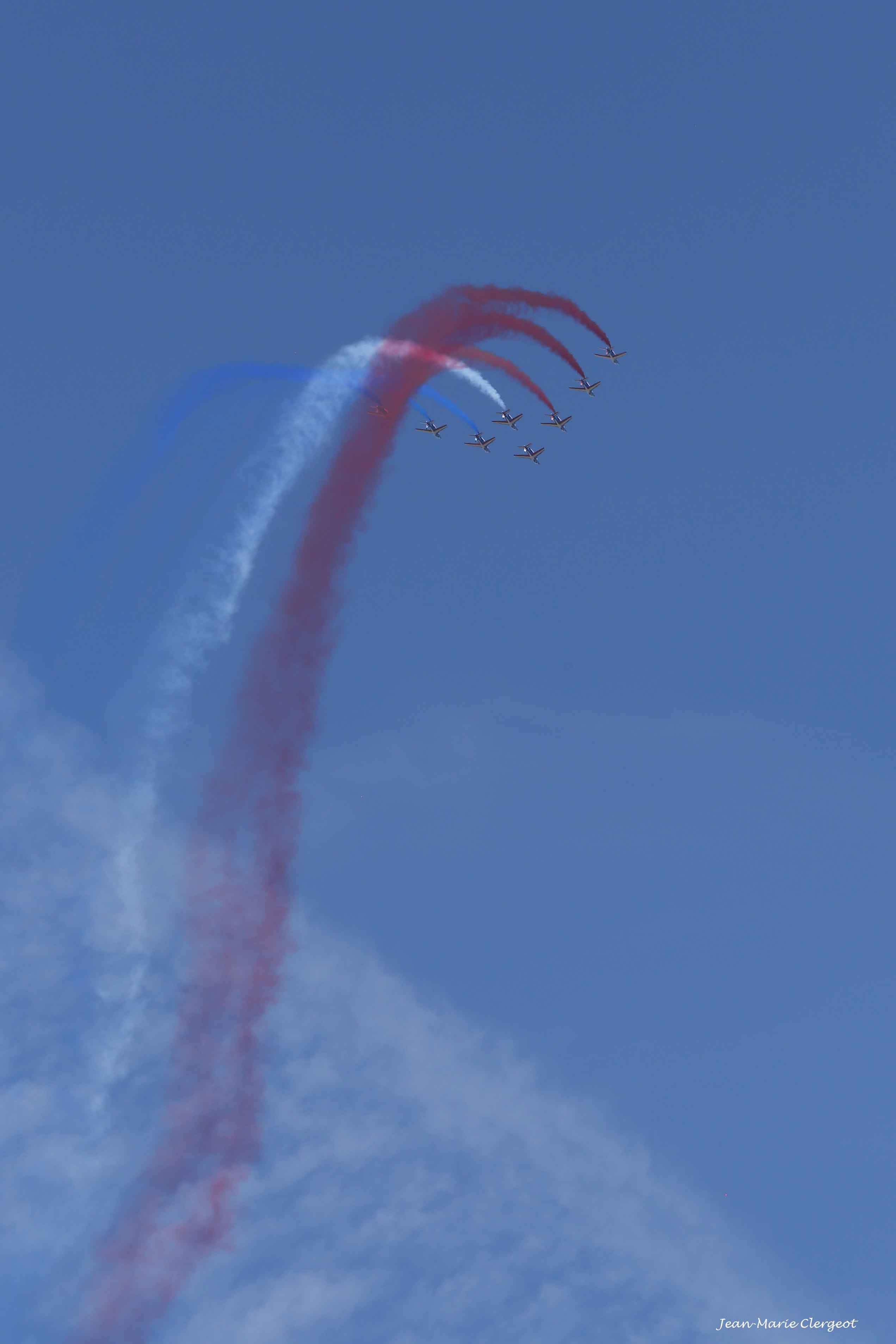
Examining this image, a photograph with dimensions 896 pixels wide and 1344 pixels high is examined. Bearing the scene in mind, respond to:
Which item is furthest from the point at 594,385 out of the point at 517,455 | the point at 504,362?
the point at 504,362

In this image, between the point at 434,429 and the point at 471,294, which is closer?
the point at 471,294

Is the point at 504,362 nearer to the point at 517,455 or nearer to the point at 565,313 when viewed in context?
the point at 565,313

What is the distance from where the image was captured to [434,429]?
11544 centimetres

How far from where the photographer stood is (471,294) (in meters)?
107

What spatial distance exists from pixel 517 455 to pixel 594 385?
249 inches

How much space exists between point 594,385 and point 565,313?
1185 centimetres

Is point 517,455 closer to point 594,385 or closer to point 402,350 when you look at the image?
point 594,385

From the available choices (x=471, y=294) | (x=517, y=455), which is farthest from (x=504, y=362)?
(x=517, y=455)

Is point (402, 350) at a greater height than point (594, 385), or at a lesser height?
lesser

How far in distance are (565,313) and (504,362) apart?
4.58m

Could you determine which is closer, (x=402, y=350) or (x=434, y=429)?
(x=402, y=350)

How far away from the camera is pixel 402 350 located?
4161 inches

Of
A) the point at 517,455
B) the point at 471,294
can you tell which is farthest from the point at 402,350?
the point at 517,455

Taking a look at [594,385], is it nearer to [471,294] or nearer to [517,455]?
[517,455]
